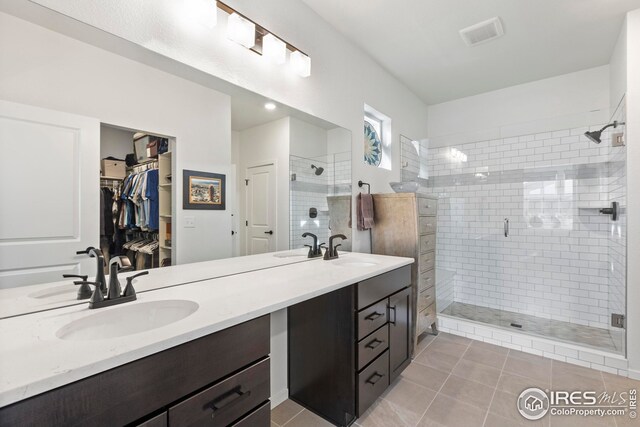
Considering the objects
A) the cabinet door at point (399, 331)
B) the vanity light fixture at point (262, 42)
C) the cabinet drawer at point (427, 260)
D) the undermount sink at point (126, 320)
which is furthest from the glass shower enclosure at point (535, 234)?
the undermount sink at point (126, 320)

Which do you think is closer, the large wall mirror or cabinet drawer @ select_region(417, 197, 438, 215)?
the large wall mirror

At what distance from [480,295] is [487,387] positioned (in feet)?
5.26

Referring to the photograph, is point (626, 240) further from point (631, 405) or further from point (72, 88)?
point (72, 88)

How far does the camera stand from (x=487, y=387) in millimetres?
1909

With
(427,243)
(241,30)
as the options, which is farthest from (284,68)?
(427,243)

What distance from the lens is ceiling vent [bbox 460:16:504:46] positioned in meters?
2.10

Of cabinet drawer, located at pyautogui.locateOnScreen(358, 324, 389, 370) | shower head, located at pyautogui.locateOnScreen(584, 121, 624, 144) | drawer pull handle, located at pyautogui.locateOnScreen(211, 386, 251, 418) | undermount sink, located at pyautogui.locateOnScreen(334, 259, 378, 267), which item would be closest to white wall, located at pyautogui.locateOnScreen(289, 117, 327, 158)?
undermount sink, located at pyautogui.locateOnScreen(334, 259, 378, 267)

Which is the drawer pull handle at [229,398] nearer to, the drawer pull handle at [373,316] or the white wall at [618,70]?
the drawer pull handle at [373,316]

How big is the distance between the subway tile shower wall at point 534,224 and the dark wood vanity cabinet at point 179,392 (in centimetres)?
284

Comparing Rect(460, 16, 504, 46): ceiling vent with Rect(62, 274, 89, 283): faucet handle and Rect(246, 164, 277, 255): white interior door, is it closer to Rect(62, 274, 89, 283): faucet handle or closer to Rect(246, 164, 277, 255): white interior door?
Rect(246, 164, 277, 255): white interior door

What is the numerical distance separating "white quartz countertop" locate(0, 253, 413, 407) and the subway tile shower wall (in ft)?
8.17

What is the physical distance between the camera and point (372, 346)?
1.61m

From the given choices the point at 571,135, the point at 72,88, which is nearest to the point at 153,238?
the point at 72,88

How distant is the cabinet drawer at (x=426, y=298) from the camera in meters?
2.47
